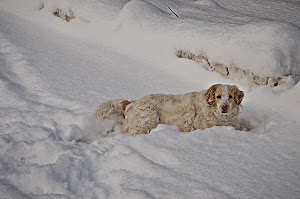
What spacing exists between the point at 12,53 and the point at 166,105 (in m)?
4.35

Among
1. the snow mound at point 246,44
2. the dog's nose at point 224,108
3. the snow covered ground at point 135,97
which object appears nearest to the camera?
the snow covered ground at point 135,97

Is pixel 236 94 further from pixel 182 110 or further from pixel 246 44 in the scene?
pixel 246 44

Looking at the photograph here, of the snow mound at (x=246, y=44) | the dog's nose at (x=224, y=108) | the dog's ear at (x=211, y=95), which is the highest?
the snow mound at (x=246, y=44)

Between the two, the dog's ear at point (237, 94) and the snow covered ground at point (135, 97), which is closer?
the snow covered ground at point (135, 97)

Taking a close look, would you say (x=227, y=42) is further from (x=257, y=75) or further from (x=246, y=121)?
(x=246, y=121)

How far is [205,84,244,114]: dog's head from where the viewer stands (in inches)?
158

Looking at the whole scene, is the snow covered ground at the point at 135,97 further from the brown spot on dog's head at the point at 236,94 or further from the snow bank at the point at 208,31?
the brown spot on dog's head at the point at 236,94

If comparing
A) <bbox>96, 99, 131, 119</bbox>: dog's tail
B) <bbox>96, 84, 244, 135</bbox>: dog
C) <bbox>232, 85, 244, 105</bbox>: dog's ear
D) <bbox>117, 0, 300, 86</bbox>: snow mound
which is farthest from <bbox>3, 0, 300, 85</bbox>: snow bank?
<bbox>96, 99, 131, 119</bbox>: dog's tail

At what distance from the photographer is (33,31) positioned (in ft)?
26.5

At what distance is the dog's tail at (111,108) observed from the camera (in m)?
4.08

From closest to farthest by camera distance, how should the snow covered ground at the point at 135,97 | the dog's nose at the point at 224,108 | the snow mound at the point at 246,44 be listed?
the snow covered ground at the point at 135,97 < the dog's nose at the point at 224,108 < the snow mound at the point at 246,44

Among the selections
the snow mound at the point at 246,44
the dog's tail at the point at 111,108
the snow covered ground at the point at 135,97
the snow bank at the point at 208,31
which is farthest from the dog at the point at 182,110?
the snow bank at the point at 208,31

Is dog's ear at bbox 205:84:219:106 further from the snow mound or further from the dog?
the snow mound

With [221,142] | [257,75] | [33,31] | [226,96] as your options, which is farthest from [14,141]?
[33,31]
